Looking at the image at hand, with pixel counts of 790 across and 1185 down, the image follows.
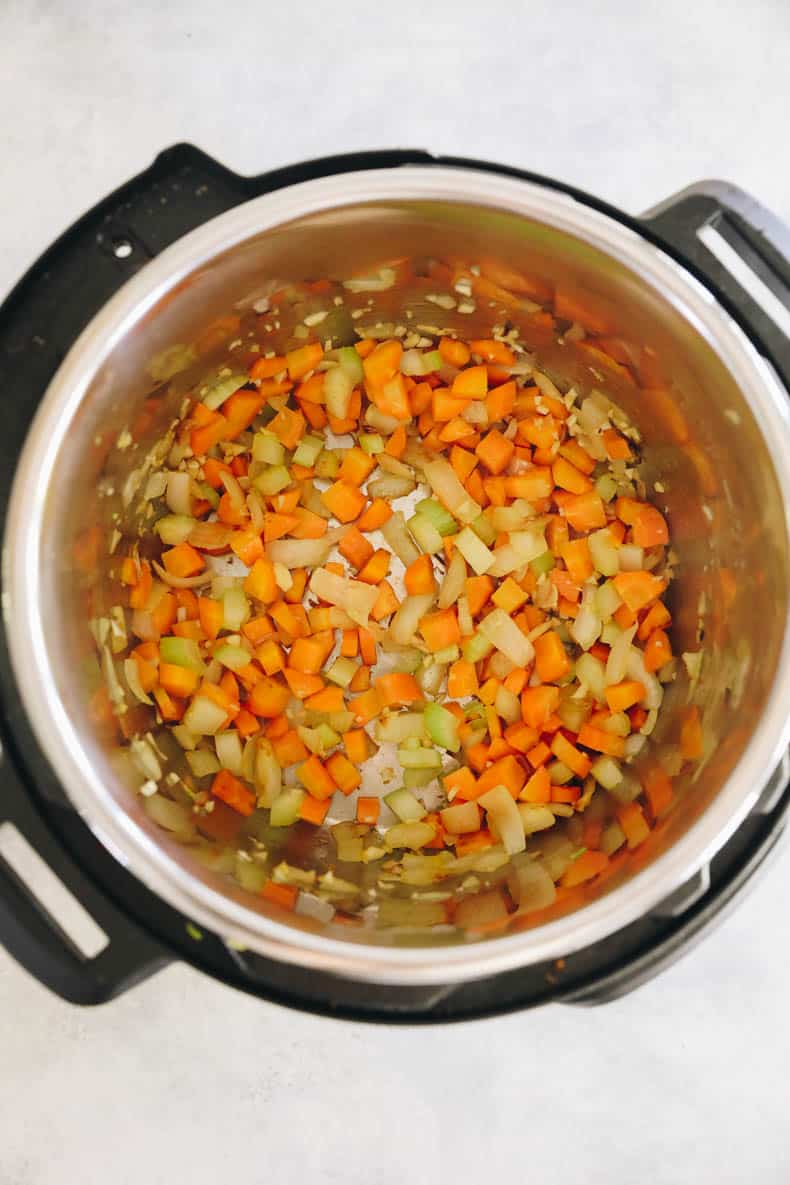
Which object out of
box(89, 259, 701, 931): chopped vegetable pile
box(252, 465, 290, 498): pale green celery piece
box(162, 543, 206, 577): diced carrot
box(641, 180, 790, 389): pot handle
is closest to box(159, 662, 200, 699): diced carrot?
box(89, 259, 701, 931): chopped vegetable pile

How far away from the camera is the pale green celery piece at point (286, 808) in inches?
39.3

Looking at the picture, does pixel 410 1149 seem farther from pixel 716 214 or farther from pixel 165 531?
pixel 716 214

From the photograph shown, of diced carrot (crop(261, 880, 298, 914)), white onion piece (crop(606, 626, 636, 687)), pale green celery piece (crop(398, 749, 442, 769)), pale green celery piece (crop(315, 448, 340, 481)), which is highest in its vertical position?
pale green celery piece (crop(315, 448, 340, 481))

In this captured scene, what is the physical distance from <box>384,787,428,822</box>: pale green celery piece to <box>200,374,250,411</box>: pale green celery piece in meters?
0.47

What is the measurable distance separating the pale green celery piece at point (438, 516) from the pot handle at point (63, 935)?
507 mm

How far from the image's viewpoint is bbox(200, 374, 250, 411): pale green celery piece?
0.96 m

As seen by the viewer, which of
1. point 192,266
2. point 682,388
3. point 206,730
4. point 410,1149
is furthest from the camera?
point 410,1149

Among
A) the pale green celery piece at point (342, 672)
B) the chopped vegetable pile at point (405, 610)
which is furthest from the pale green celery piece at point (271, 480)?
the pale green celery piece at point (342, 672)

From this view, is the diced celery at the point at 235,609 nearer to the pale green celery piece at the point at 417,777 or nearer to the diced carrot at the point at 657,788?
the pale green celery piece at the point at 417,777

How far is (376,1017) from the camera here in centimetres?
77

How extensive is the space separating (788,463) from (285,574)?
53cm

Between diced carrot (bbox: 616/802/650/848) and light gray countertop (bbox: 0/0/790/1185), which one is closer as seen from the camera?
diced carrot (bbox: 616/802/650/848)

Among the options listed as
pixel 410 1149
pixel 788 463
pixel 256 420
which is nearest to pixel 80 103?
pixel 256 420

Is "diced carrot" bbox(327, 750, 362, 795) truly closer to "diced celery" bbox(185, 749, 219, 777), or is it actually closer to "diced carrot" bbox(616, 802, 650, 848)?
"diced celery" bbox(185, 749, 219, 777)
